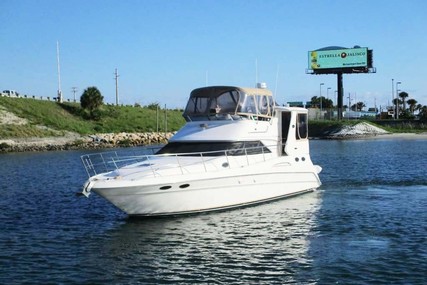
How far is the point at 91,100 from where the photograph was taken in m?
89.9

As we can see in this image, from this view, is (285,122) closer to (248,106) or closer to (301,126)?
(301,126)

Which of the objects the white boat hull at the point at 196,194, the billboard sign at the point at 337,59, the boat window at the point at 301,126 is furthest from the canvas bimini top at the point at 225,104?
the billboard sign at the point at 337,59

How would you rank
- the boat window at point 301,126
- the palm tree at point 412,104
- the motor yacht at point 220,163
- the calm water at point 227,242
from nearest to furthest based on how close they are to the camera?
the calm water at point 227,242 → the motor yacht at point 220,163 → the boat window at point 301,126 → the palm tree at point 412,104

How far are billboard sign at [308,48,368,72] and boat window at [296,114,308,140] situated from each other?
82.4m

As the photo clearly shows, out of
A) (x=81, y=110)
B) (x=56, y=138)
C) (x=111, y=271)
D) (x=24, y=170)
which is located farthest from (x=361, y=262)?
(x=81, y=110)

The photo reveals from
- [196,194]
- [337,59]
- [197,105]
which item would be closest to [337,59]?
[337,59]

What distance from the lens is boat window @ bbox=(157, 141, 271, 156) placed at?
20.4 metres

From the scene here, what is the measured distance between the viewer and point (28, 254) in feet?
46.2

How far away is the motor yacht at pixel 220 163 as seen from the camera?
56.4ft

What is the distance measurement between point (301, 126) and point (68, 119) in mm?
68051

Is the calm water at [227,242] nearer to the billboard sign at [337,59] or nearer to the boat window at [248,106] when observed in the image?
the boat window at [248,106]

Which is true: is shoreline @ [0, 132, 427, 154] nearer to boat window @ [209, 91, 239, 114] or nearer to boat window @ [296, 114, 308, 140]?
boat window @ [209, 91, 239, 114]

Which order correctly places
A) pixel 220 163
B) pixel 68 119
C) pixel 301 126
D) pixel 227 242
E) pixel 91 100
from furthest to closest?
pixel 91 100 → pixel 68 119 → pixel 301 126 → pixel 220 163 → pixel 227 242

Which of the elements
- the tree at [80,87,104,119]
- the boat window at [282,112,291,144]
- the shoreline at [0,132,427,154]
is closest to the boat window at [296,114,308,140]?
the boat window at [282,112,291,144]
